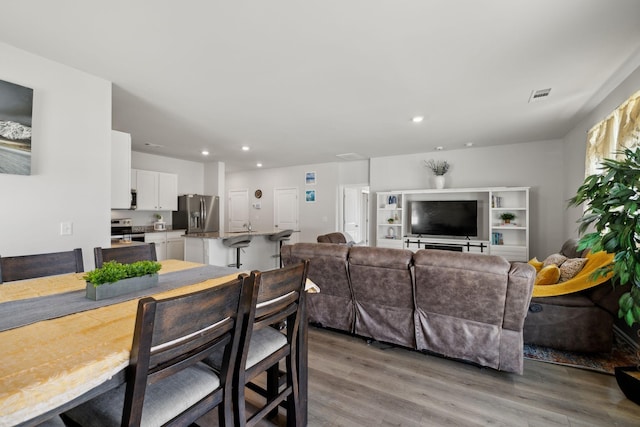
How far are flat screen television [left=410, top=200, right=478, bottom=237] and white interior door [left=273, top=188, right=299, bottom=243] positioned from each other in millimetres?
3105

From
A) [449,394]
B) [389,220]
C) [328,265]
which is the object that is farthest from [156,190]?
[449,394]

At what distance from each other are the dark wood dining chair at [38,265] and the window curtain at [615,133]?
12.7 feet

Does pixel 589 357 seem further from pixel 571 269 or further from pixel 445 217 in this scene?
pixel 445 217

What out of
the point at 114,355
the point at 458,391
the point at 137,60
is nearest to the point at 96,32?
the point at 137,60

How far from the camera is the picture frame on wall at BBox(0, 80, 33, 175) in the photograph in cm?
214

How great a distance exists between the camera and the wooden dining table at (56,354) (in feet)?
2.26

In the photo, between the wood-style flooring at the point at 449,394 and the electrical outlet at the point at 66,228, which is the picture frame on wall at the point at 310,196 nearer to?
the wood-style flooring at the point at 449,394

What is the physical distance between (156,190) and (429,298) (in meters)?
5.92

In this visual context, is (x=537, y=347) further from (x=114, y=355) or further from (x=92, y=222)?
(x=92, y=222)

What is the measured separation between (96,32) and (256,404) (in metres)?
2.84

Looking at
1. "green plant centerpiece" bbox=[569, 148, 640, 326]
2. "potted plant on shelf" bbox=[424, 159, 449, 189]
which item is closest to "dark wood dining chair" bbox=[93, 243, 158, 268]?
"green plant centerpiece" bbox=[569, 148, 640, 326]

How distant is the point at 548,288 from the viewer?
262cm

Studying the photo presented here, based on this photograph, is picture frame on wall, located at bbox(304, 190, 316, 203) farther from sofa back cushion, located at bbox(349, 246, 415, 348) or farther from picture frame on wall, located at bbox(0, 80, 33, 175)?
picture frame on wall, located at bbox(0, 80, 33, 175)

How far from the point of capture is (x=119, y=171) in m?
3.19
